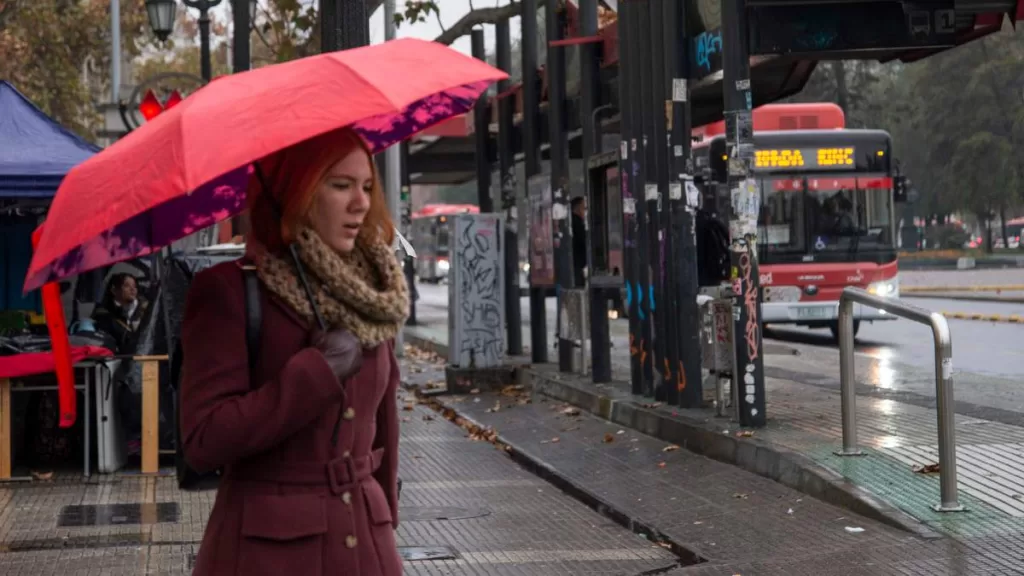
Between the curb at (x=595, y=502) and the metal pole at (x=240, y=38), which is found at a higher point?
the metal pole at (x=240, y=38)

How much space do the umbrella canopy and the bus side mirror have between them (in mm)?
19393

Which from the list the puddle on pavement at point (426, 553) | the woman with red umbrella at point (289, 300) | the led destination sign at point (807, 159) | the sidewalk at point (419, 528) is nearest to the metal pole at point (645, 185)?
the sidewalk at point (419, 528)

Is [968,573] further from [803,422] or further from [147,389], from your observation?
[147,389]

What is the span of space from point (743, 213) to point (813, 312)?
11993mm

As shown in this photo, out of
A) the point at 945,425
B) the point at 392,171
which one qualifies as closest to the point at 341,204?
the point at 945,425

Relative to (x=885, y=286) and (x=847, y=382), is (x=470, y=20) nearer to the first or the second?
(x=847, y=382)

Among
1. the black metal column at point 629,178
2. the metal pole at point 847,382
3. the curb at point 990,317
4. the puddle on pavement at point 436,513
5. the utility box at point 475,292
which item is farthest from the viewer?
the curb at point 990,317

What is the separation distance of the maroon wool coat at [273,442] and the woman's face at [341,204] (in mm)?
185

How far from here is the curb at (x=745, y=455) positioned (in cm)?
816

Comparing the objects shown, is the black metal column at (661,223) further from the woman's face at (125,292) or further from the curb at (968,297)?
the curb at (968,297)

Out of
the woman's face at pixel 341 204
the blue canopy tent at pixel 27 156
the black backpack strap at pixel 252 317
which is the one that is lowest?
the black backpack strap at pixel 252 317

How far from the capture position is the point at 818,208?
2245cm

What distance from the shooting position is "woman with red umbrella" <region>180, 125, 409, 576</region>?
9.91 feet

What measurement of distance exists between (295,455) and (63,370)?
6.47 m
